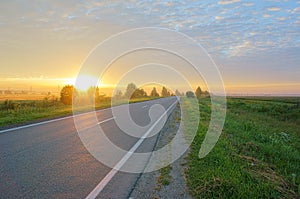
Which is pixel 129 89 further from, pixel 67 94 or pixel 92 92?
pixel 67 94

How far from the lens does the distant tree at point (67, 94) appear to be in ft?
107

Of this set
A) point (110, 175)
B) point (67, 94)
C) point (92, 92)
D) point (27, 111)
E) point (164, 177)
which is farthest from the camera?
point (92, 92)

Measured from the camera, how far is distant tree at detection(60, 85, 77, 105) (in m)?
32.8

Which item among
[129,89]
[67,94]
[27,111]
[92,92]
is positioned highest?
[129,89]

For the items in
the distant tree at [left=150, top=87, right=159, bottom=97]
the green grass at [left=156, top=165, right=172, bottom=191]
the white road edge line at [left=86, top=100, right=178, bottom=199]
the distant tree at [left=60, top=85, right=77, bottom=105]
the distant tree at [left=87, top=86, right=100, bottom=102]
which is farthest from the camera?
the distant tree at [left=150, top=87, right=159, bottom=97]

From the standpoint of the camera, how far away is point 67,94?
33406mm

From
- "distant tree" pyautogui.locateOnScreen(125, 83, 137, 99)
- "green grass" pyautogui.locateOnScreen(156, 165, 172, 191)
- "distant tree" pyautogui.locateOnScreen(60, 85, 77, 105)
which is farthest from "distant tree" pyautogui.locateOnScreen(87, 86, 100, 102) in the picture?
"green grass" pyautogui.locateOnScreen(156, 165, 172, 191)

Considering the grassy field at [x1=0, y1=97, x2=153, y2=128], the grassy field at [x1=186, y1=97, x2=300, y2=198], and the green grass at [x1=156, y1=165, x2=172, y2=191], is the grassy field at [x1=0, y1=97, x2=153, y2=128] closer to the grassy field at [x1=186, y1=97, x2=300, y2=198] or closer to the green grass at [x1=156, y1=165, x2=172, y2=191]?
the green grass at [x1=156, y1=165, x2=172, y2=191]

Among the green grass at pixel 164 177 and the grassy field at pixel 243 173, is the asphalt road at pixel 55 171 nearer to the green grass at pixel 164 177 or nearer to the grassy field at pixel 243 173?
the green grass at pixel 164 177

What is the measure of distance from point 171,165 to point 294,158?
415cm

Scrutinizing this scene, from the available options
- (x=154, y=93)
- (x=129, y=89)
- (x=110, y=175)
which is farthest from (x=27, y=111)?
(x=154, y=93)

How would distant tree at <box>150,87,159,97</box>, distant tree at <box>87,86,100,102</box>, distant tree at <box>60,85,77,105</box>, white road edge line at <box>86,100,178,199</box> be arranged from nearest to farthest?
white road edge line at <box>86,100,178,199</box> → distant tree at <box>60,85,77,105</box> → distant tree at <box>87,86,100,102</box> → distant tree at <box>150,87,159,97</box>

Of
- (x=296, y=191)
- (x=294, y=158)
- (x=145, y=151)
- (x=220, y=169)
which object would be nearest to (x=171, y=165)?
(x=220, y=169)

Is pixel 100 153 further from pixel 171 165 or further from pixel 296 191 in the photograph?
pixel 296 191
